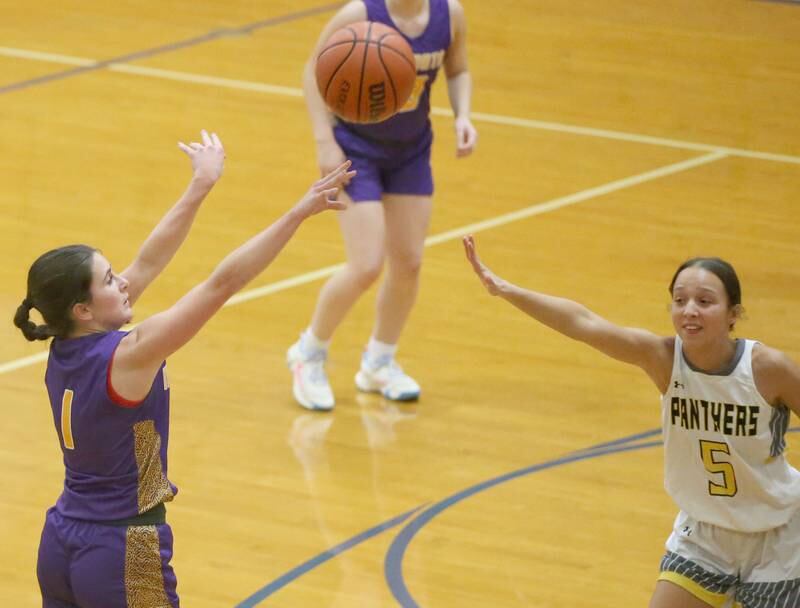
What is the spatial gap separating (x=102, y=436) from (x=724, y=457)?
1.74 meters

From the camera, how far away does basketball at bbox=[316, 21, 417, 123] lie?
689 centimetres

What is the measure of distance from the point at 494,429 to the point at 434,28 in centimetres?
185

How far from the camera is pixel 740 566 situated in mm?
4719

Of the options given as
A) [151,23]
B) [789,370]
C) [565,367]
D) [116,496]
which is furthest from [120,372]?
[151,23]

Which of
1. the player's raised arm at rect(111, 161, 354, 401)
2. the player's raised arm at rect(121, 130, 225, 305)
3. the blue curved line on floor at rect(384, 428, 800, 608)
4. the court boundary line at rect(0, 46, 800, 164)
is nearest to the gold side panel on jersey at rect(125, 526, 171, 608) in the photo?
the player's raised arm at rect(111, 161, 354, 401)

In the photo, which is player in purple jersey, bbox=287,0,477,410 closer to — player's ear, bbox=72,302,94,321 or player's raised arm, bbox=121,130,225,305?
player's raised arm, bbox=121,130,225,305

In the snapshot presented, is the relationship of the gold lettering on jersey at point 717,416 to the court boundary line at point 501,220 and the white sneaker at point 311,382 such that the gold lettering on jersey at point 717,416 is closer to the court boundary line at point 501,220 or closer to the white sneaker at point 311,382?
the white sneaker at point 311,382

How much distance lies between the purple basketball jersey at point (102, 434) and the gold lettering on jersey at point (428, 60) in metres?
3.46

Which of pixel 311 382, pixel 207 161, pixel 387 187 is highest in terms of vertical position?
pixel 207 161

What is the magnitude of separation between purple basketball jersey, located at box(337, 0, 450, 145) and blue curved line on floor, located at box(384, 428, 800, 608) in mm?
1617

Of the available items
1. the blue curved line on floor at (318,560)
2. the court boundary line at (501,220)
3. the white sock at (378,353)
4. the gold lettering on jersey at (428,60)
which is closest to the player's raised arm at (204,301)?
the blue curved line on floor at (318,560)

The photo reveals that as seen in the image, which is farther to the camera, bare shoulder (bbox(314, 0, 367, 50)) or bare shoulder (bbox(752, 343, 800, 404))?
bare shoulder (bbox(314, 0, 367, 50))

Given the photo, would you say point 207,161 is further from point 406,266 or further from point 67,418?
point 406,266

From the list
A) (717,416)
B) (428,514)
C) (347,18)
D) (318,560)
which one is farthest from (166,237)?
(347,18)
